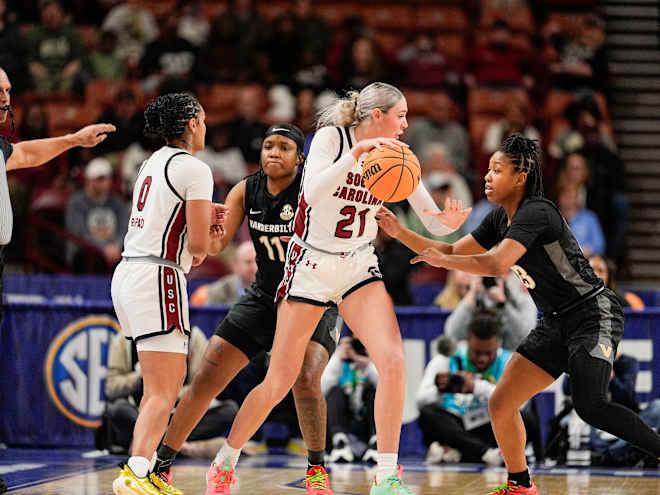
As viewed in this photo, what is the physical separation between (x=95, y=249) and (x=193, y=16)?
450 centimetres

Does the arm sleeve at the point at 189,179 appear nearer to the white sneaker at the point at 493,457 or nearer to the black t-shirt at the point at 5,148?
the black t-shirt at the point at 5,148

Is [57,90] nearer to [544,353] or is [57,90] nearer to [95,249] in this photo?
[95,249]

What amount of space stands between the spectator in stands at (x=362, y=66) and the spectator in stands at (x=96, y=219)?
11.9ft

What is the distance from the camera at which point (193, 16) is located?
1438cm

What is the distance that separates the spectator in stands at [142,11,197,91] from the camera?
13.5 metres

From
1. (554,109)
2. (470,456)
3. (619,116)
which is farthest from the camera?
(619,116)

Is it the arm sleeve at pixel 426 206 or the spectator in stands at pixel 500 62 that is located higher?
the spectator in stands at pixel 500 62

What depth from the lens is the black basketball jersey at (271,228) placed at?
5965mm

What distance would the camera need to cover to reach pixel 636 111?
14688mm

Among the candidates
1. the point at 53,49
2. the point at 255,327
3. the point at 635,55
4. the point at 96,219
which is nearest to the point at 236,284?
the point at 96,219

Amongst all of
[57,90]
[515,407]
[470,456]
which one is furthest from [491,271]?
[57,90]

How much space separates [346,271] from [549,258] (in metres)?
1.09

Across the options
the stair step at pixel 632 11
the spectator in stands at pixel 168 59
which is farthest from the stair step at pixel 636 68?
the spectator in stands at pixel 168 59

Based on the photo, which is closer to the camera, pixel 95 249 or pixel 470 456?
pixel 470 456
